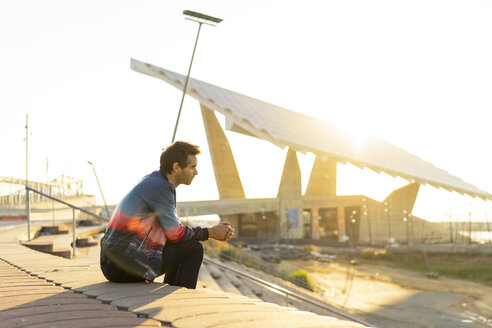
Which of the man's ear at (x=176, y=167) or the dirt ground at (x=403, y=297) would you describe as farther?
the dirt ground at (x=403, y=297)

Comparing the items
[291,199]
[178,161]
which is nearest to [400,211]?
[291,199]

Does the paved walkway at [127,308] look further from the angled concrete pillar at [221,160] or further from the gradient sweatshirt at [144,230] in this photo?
the angled concrete pillar at [221,160]

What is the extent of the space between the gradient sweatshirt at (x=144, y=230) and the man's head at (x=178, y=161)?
17 cm

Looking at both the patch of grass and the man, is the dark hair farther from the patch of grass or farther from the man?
the patch of grass

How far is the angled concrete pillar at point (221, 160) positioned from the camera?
151 feet

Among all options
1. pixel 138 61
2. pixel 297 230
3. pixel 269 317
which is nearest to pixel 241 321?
pixel 269 317

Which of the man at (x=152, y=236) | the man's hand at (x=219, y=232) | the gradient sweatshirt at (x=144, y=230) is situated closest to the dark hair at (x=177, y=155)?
the man at (x=152, y=236)

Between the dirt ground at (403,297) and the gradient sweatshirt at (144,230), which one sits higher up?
the gradient sweatshirt at (144,230)

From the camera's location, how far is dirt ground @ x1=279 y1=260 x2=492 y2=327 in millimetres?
16469

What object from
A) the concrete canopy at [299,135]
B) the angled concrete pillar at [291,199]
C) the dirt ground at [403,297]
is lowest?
the dirt ground at [403,297]

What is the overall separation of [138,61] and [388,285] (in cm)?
2583

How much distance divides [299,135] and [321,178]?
1458 centimetres

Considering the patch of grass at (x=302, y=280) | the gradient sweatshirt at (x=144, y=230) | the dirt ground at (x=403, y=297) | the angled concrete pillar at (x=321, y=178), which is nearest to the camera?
the gradient sweatshirt at (x=144, y=230)

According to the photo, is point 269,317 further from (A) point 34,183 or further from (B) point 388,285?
(A) point 34,183
